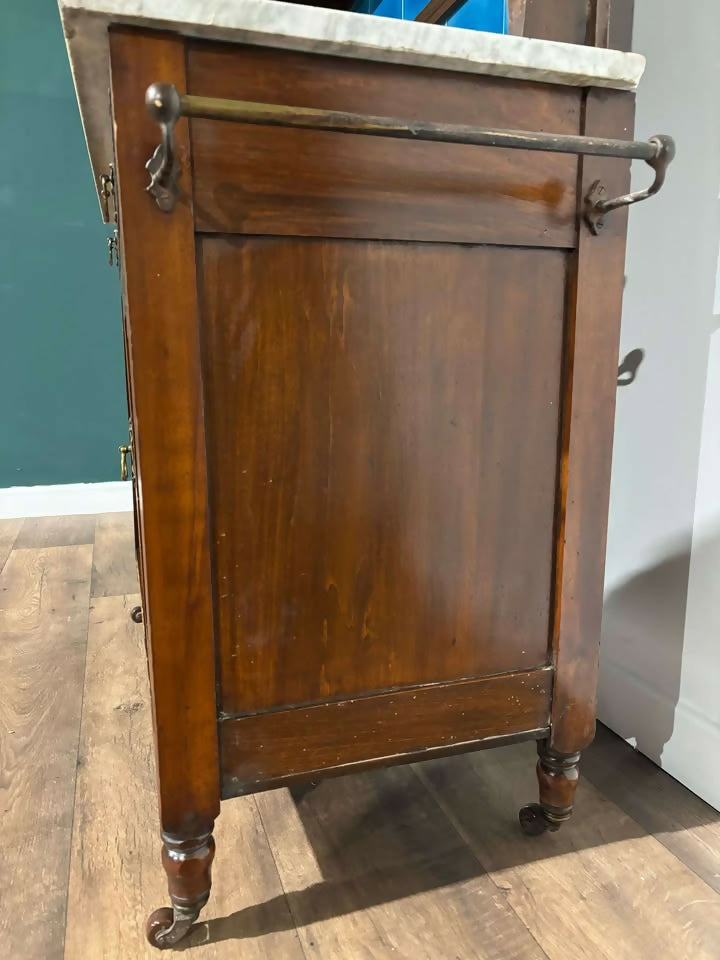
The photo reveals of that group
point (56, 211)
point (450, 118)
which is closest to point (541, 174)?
point (450, 118)

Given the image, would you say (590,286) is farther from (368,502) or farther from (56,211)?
(56,211)

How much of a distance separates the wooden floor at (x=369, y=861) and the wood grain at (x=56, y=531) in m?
1.13

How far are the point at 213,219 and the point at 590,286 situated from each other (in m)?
0.40

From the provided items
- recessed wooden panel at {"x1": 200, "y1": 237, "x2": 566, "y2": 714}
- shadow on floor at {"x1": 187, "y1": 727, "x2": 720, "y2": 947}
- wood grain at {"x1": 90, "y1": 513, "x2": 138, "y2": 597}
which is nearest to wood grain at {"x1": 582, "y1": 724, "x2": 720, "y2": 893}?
shadow on floor at {"x1": 187, "y1": 727, "x2": 720, "y2": 947}

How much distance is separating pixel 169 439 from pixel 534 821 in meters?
0.67

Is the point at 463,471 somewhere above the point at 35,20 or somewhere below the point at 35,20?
below

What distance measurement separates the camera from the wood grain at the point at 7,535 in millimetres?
2220

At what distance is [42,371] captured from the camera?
2617 mm

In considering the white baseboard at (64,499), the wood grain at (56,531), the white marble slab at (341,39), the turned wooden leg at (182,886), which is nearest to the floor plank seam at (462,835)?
the turned wooden leg at (182,886)

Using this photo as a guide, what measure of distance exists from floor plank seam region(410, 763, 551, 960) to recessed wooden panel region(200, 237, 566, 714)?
0.85 feet

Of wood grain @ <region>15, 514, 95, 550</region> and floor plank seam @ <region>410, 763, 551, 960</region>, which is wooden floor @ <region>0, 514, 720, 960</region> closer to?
floor plank seam @ <region>410, 763, 551, 960</region>

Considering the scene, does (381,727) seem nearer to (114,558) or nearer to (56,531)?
(114,558)

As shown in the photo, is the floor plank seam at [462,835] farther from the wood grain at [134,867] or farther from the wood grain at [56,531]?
the wood grain at [56,531]

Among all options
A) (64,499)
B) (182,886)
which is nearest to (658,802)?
(182,886)
